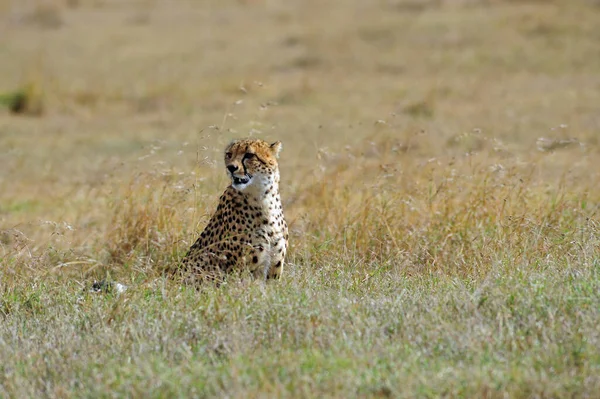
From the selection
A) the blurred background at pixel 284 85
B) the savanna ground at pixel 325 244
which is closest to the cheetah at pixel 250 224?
the savanna ground at pixel 325 244

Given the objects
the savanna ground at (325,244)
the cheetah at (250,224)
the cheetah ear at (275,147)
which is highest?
the cheetah ear at (275,147)

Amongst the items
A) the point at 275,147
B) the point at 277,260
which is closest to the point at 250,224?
the point at 277,260

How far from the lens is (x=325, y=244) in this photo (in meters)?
6.39

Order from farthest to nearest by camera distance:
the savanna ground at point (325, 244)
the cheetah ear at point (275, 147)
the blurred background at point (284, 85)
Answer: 1. the blurred background at point (284, 85)
2. the cheetah ear at point (275, 147)
3. the savanna ground at point (325, 244)

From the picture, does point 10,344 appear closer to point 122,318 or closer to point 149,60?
point 122,318

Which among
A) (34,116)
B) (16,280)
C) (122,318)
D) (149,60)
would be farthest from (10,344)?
(149,60)

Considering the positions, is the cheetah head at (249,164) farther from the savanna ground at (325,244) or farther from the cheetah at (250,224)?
the savanna ground at (325,244)

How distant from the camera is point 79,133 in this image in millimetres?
12953

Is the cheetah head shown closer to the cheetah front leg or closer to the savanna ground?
the cheetah front leg

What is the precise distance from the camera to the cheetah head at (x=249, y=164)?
18.1 feet

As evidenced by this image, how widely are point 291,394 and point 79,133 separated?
954 centimetres

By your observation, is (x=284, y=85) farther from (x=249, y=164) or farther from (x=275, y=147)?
(x=249, y=164)

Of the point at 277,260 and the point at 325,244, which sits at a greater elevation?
the point at 277,260

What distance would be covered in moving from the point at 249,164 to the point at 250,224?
0.33 metres
